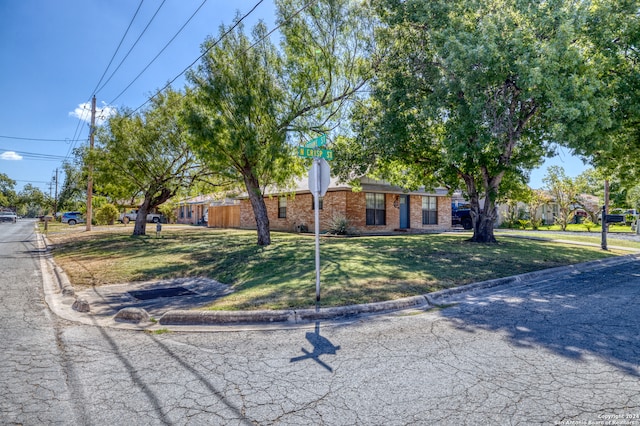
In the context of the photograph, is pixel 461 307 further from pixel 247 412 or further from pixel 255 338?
pixel 247 412

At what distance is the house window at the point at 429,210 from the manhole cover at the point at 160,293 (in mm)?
21878

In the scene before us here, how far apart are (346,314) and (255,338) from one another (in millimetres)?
1704

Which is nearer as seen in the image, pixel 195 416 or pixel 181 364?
pixel 195 416

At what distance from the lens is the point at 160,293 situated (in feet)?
26.1

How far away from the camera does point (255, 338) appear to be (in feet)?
16.5

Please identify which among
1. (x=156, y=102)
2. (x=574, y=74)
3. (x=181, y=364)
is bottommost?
(x=181, y=364)

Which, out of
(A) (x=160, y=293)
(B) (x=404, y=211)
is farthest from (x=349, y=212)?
(A) (x=160, y=293)

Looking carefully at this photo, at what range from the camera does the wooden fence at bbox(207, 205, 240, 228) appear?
3356cm

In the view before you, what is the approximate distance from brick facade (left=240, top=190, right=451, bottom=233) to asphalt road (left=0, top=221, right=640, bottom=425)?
16281mm

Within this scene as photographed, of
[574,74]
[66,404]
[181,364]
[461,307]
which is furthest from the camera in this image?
[574,74]

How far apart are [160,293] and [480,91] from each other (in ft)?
34.9

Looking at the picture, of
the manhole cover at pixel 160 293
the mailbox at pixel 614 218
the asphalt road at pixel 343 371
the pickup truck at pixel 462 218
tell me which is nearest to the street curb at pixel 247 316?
the asphalt road at pixel 343 371

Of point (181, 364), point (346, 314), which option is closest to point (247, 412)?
point (181, 364)

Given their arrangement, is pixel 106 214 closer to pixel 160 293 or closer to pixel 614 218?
pixel 160 293
